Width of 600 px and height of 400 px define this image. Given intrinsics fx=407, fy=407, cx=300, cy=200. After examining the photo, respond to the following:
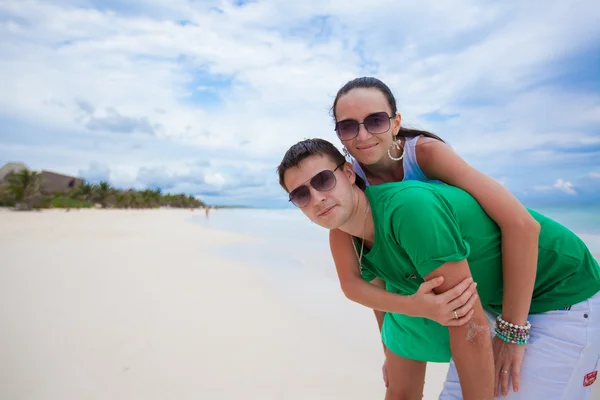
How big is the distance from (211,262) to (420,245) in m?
9.08

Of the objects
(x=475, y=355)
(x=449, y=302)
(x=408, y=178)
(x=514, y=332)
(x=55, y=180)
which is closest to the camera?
(x=449, y=302)

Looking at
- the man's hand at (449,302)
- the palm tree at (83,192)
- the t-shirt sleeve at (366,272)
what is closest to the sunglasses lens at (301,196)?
the t-shirt sleeve at (366,272)

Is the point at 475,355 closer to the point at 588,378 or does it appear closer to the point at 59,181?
the point at 588,378

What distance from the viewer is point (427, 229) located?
147 centimetres

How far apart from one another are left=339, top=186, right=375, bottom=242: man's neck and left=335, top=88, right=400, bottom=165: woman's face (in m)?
0.43

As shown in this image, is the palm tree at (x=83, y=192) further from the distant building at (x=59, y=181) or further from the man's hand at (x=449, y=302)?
the man's hand at (x=449, y=302)

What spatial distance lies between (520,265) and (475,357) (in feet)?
1.40

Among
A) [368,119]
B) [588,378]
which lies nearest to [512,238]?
[588,378]

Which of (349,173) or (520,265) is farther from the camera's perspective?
(349,173)

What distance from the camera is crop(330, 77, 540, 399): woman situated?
5.67 feet

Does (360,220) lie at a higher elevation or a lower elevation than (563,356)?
higher

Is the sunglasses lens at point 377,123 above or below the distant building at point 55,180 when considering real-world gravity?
below

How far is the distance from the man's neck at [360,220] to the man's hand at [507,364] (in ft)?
2.50

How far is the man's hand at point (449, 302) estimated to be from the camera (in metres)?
1.57
